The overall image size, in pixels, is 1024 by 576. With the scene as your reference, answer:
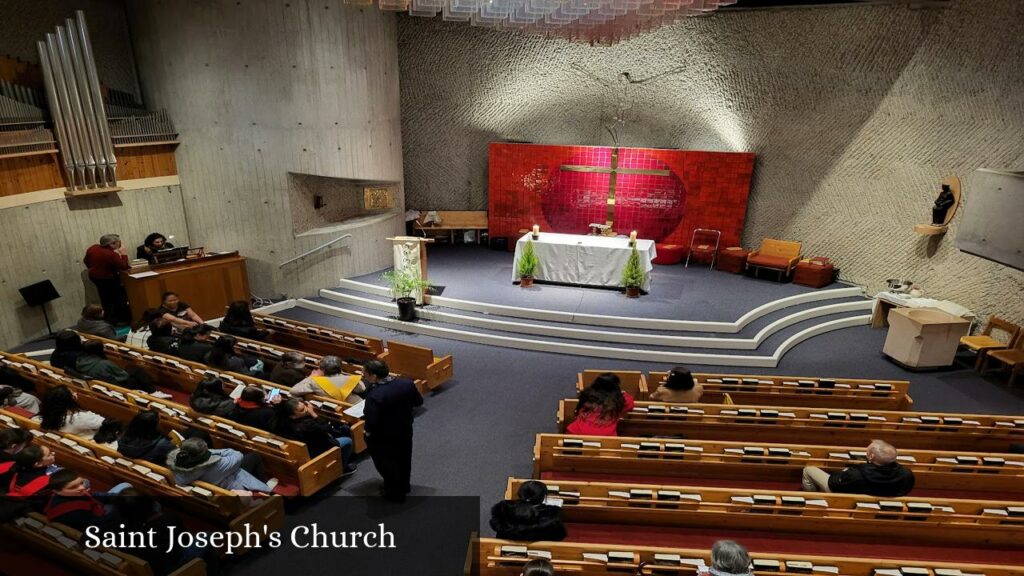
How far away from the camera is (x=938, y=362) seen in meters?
7.53

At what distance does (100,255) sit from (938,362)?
11.3 m

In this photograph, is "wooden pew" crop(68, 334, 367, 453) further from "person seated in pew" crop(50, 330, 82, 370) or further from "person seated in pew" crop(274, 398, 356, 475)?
"person seated in pew" crop(50, 330, 82, 370)

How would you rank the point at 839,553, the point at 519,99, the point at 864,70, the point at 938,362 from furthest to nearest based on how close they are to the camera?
the point at 519,99 → the point at 864,70 → the point at 938,362 → the point at 839,553

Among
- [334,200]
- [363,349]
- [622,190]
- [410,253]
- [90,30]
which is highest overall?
[90,30]

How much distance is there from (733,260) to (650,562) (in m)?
8.43

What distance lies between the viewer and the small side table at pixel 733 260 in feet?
35.2

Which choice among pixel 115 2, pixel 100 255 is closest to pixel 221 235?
pixel 100 255

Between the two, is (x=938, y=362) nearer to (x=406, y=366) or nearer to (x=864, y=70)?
(x=864, y=70)

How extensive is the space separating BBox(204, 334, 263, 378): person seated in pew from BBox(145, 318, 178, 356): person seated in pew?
26.1 inches

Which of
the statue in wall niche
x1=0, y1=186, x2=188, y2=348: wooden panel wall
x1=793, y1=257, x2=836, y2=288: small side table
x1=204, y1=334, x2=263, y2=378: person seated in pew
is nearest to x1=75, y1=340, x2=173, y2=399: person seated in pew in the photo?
x1=204, y1=334, x2=263, y2=378: person seated in pew

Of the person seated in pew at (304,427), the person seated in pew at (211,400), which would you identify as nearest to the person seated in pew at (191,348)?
the person seated in pew at (211,400)

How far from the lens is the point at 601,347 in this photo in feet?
26.3

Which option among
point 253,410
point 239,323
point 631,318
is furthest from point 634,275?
point 253,410

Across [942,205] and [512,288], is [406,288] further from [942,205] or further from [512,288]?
[942,205]
